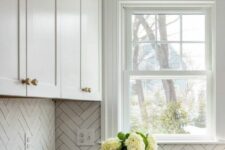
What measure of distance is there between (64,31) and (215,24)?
132 centimetres

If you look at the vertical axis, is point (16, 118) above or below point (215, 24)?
below

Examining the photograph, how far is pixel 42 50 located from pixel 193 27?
5.24ft

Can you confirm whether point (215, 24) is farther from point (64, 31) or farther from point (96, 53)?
point (64, 31)

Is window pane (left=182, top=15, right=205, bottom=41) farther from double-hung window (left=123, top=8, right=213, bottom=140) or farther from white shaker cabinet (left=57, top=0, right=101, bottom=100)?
white shaker cabinet (left=57, top=0, right=101, bottom=100)

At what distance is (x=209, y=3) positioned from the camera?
2.78 meters

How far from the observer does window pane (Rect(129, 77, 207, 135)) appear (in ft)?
9.21

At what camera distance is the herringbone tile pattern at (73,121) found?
273 cm

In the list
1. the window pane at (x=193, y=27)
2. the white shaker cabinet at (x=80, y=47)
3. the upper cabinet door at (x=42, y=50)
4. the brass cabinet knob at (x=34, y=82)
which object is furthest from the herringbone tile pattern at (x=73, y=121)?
the brass cabinet knob at (x=34, y=82)

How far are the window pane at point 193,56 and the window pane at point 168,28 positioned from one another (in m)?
0.12

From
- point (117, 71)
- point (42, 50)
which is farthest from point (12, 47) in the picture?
point (117, 71)

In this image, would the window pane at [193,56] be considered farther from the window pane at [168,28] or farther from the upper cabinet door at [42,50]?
the upper cabinet door at [42,50]

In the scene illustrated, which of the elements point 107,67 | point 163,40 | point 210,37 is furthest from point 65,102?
point 210,37

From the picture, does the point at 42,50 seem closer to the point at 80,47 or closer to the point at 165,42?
the point at 80,47

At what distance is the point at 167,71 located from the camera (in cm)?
281
